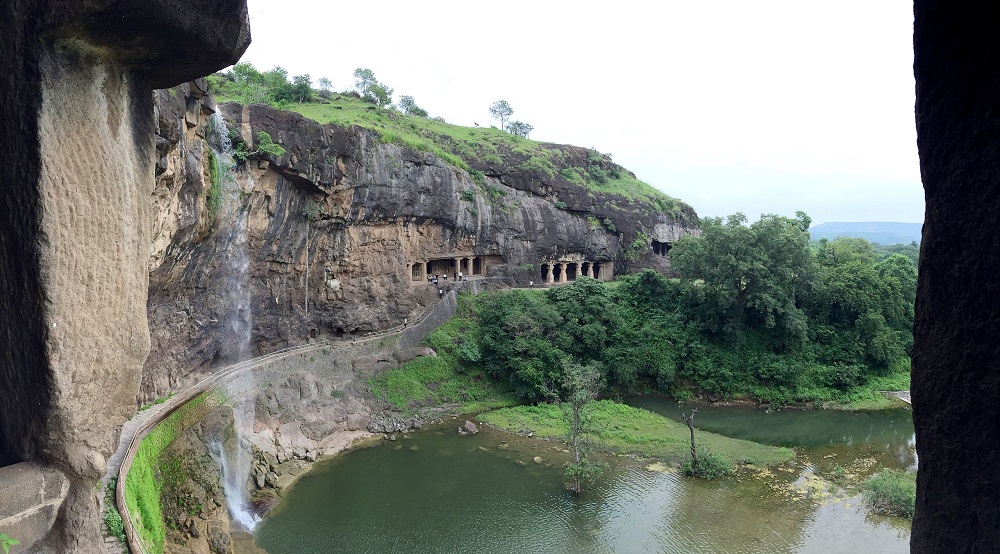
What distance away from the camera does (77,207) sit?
4410 millimetres

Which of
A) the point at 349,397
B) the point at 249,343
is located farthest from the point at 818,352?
the point at 249,343

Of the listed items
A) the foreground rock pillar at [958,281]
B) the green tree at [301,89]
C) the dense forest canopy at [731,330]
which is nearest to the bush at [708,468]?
the dense forest canopy at [731,330]

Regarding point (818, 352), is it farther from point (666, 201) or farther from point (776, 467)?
point (666, 201)

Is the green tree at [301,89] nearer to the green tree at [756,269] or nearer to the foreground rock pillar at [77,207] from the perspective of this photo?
the green tree at [756,269]

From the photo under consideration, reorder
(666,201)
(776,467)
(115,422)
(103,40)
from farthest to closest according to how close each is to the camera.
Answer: (666,201) < (776,467) < (115,422) < (103,40)

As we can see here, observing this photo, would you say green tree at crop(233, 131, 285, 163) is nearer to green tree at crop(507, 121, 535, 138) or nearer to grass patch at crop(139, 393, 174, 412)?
grass patch at crop(139, 393, 174, 412)

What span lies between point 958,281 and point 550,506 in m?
13.7

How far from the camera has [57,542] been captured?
4.65 meters

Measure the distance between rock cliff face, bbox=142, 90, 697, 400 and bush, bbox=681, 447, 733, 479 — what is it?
42.0 feet

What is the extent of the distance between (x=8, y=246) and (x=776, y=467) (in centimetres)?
1819

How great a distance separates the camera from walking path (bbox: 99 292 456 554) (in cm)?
827

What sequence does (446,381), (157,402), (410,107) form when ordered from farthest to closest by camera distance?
1. (410,107)
2. (446,381)
3. (157,402)

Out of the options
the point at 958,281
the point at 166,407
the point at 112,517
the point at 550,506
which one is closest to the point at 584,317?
the point at 550,506

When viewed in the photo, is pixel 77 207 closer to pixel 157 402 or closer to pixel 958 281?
pixel 958 281
